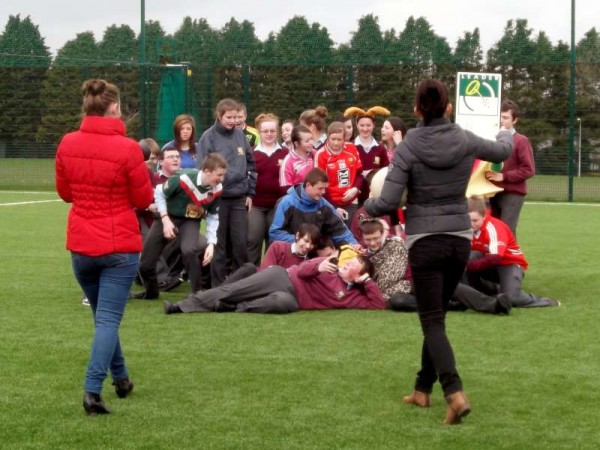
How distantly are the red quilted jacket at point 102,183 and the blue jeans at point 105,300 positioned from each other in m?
0.08

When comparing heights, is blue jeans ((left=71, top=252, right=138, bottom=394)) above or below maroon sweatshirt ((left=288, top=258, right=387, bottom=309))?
above

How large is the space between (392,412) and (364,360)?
4.28ft

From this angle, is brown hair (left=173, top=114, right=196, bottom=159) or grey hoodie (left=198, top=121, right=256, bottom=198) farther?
brown hair (left=173, top=114, right=196, bottom=159)

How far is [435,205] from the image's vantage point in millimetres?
5625

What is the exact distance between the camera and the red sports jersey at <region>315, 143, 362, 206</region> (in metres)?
10.8

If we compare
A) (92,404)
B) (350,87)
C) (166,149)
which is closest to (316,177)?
(166,149)

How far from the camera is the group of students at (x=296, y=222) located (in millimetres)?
5629

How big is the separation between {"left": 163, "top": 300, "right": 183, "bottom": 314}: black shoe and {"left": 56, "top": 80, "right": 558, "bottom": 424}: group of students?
1 centimetres

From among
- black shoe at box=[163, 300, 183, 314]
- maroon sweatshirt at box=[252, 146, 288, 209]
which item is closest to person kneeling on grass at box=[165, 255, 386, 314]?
black shoe at box=[163, 300, 183, 314]

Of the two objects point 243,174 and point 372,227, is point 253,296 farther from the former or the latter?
point 243,174

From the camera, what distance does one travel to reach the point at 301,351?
743 centimetres

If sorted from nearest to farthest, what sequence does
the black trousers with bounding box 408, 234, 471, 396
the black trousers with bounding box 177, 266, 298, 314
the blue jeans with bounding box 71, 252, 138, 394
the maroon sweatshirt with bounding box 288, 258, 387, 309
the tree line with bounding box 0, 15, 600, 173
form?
the black trousers with bounding box 408, 234, 471, 396
the blue jeans with bounding box 71, 252, 138, 394
the black trousers with bounding box 177, 266, 298, 314
the maroon sweatshirt with bounding box 288, 258, 387, 309
the tree line with bounding box 0, 15, 600, 173

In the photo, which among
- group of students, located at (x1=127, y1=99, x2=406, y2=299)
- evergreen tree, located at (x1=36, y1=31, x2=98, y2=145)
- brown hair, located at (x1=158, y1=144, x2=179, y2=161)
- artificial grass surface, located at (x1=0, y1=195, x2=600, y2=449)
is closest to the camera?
artificial grass surface, located at (x1=0, y1=195, x2=600, y2=449)

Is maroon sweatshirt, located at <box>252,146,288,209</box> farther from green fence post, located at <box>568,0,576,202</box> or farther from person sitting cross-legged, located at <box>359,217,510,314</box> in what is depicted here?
green fence post, located at <box>568,0,576,202</box>
